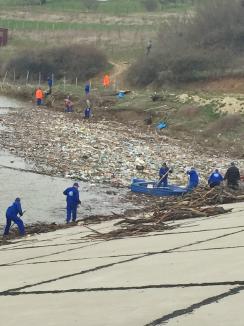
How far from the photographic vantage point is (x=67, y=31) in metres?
76.1

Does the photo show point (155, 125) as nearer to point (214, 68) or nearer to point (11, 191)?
point (214, 68)

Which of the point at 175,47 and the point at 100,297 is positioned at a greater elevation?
the point at 175,47

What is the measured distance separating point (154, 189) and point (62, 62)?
1476 inches

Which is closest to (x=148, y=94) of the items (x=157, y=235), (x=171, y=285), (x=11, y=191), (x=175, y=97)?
(x=175, y=97)

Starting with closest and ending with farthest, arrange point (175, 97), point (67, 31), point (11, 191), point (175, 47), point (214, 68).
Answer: point (11, 191) → point (175, 97) → point (214, 68) → point (175, 47) → point (67, 31)

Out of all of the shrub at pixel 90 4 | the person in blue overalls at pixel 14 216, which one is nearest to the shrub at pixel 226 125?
the person in blue overalls at pixel 14 216

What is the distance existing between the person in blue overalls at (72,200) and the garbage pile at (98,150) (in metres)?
5.13

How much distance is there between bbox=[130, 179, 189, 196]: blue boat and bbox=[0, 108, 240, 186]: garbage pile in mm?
1183

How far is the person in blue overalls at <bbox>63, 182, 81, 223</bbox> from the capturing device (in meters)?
18.5

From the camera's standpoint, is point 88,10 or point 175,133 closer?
point 175,133

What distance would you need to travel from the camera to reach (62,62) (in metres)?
58.3

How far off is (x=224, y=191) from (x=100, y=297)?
37.9 feet

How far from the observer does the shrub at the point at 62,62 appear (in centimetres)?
5650

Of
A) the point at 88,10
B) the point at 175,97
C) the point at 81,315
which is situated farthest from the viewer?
the point at 88,10
